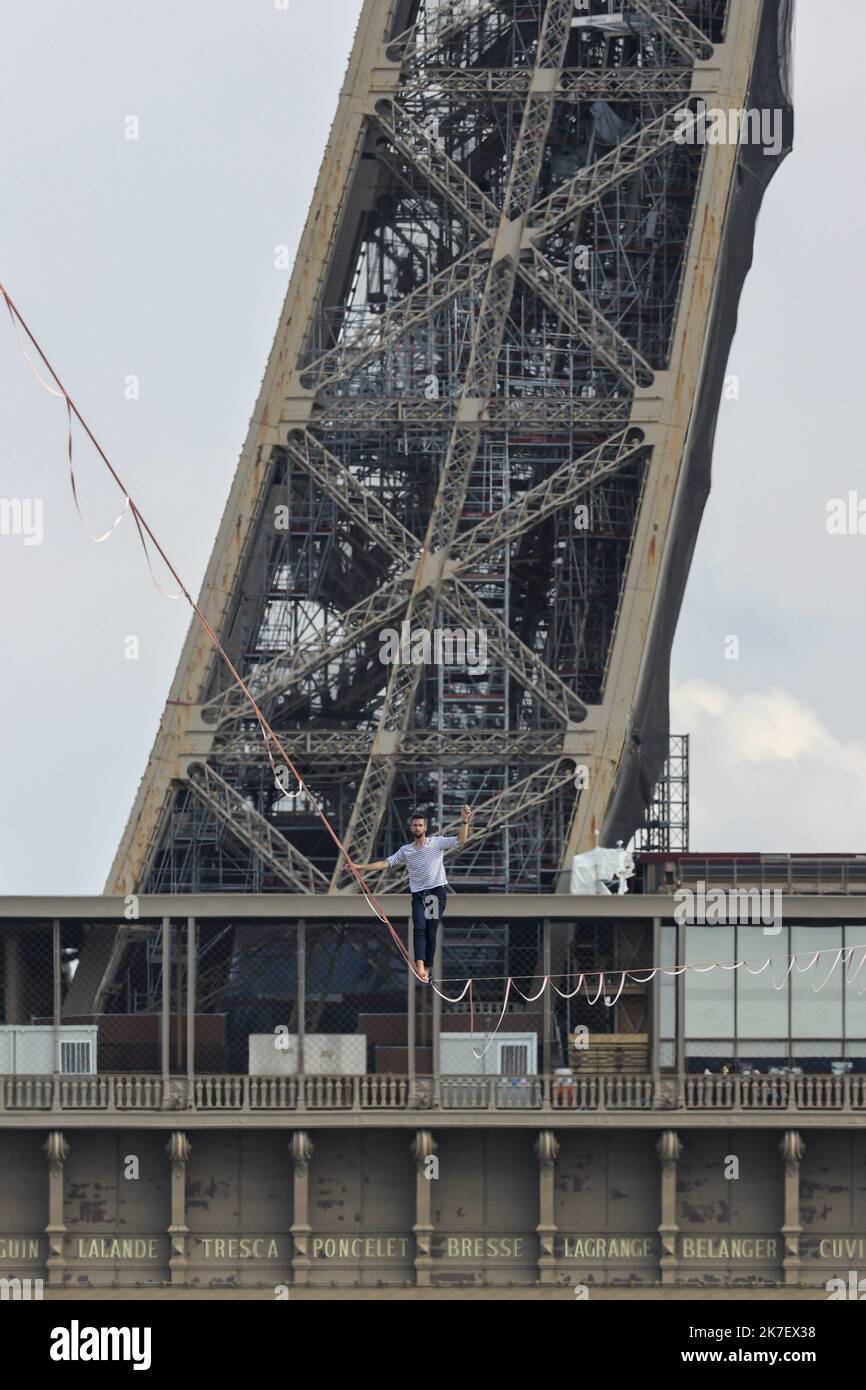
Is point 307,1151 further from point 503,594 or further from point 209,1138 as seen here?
point 503,594

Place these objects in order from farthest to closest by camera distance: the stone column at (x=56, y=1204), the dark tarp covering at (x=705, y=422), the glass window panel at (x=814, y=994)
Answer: the dark tarp covering at (x=705, y=422) → the glass window panel at (x=814, y=994) → the stone column at (x=56, y=1204)

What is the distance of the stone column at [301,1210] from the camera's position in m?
66.4

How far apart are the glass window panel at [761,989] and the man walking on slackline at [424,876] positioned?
13.5 metres

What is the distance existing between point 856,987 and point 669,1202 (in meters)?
4.66

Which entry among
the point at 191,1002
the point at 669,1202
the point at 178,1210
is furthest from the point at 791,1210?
the point at 191,1002

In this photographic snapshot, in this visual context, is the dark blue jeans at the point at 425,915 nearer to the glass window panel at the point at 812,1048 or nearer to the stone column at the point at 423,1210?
the stone column at the point at 423,1210

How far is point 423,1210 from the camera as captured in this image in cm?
6656

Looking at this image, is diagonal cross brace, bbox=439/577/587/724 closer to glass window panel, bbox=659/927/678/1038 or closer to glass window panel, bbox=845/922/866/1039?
glass window panel, bbox=659/927/678/1038

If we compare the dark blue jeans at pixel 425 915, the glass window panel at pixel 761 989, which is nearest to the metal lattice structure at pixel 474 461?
the glass window panel at pixel 761 989

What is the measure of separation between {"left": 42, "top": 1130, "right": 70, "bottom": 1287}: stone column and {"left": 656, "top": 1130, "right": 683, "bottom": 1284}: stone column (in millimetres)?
8893

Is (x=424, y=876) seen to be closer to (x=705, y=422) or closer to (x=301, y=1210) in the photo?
(x=301, y=1210)

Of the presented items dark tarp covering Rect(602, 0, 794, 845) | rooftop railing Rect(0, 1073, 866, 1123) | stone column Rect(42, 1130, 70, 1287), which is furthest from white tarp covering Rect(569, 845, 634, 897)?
stone column Rect(42, 1130, 70, 1287)
